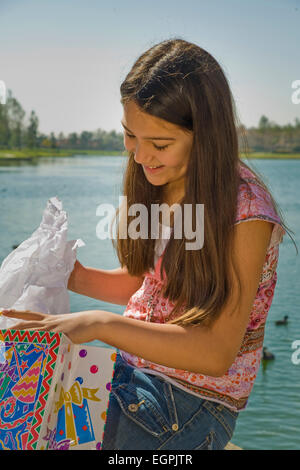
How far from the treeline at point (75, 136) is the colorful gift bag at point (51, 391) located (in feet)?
33.4

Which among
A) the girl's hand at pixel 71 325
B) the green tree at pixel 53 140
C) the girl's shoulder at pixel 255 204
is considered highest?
the girl's shoulder at pixel 255 204

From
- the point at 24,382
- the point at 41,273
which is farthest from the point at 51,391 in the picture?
the point at 41,273

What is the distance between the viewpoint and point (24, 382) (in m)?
1.15

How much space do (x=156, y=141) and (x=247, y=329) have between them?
0.44 m

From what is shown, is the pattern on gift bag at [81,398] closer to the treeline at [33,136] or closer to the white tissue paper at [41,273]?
the white tissue paper at [41,273]

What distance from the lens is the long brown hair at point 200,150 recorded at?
126 centimetres

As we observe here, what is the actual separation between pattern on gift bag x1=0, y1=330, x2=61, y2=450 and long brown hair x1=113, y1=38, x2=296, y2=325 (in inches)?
11.2

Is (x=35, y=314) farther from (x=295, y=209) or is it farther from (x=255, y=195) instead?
(x=295, y=209)

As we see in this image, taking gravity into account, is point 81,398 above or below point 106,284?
below

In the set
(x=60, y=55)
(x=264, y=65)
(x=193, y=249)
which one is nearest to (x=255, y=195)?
(x=193, y=249)

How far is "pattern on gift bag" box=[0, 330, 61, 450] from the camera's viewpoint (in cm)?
112

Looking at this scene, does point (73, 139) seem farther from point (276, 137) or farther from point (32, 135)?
point (276, 137)

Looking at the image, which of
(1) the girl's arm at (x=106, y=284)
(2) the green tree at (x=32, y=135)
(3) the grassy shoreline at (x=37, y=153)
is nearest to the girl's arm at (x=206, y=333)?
(1) the girl's arm at (x=106, y=284)

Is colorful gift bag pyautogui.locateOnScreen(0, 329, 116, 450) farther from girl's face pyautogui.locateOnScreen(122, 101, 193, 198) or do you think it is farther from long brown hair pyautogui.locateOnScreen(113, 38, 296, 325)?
girl's face pyautogui.locateOnScreen(122, 101, 193, 198)
